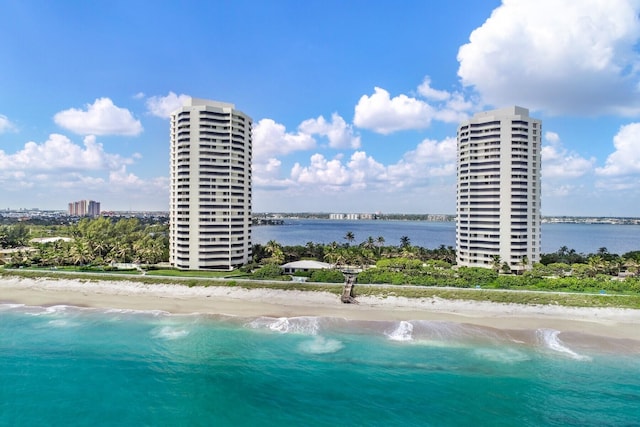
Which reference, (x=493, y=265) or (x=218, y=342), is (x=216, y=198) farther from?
(x=493, y=265)

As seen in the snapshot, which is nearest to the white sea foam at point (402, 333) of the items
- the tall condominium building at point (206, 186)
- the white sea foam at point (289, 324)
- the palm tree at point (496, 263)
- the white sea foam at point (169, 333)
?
the white sea foam at point (289, 324)

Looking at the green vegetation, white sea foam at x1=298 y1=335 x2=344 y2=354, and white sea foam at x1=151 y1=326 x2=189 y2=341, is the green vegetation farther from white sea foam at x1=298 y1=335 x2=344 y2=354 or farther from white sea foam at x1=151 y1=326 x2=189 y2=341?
white sea foam at x1=298 y1=335 x2=344 y2=354

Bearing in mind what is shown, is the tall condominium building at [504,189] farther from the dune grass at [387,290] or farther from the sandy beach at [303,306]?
the sandy beach at [303,306]

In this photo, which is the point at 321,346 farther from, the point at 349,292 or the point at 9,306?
the point at 9,306

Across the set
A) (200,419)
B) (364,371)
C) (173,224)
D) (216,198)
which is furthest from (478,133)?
(200,419)

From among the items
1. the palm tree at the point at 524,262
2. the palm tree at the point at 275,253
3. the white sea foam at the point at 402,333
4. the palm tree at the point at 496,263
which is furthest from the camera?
the palm tree at the point at 275,253

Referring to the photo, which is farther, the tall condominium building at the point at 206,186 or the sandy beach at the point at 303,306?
the tall condominium building at the point at 206,186
